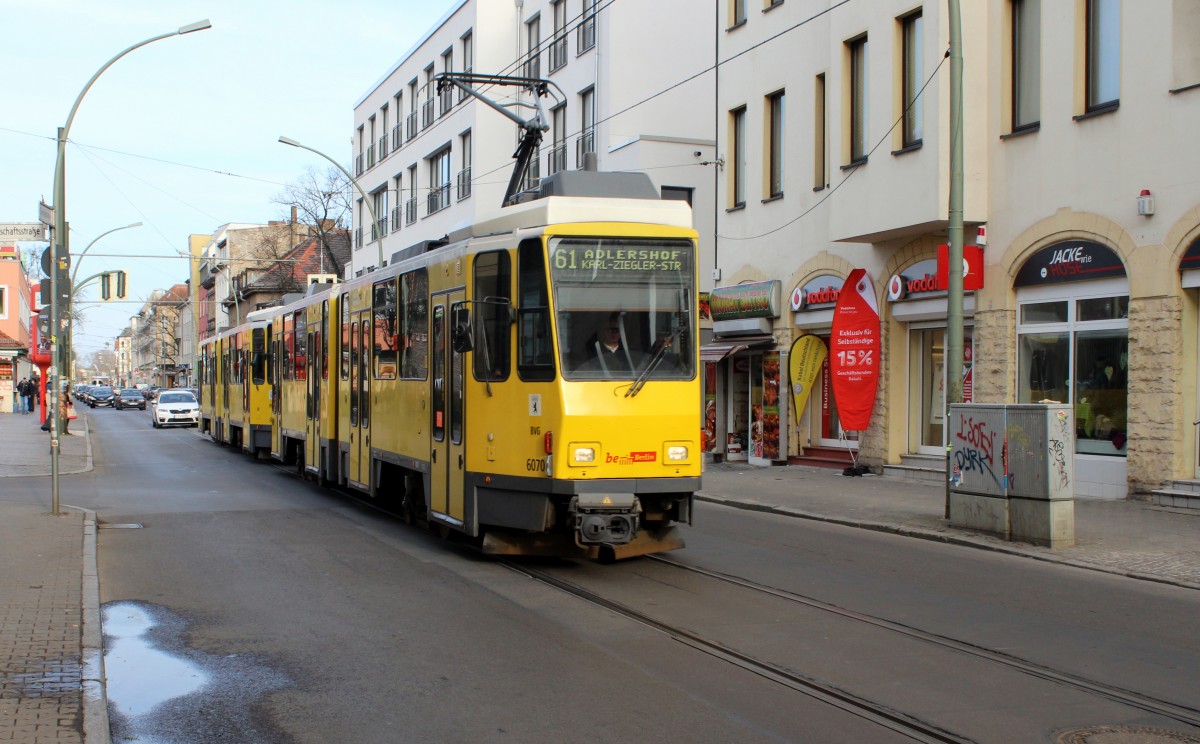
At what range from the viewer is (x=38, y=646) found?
23.9 ft

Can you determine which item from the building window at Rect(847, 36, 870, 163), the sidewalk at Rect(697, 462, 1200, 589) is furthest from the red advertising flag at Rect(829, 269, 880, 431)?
the building window at Rect(847, 36, 870, 163)

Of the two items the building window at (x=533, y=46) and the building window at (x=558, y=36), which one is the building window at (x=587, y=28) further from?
the building window at (x=533, y=46)

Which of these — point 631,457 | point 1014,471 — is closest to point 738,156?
point 1014,471

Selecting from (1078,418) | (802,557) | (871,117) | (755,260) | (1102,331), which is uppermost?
(871,117)

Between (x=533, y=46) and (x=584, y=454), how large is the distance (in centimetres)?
3073

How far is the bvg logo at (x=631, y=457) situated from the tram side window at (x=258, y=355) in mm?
15484

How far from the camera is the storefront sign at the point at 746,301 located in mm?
24516

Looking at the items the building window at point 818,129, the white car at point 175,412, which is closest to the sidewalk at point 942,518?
the building window at point 818,129

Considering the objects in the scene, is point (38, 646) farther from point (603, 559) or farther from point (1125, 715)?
point (1125, 715)

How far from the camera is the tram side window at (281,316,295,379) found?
20.8m

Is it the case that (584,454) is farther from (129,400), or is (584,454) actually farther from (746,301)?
(129,400)

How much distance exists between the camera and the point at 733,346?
1005 inches

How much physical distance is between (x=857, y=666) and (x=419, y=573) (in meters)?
4.73

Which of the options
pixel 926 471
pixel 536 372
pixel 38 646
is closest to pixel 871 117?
pixel 926 471
